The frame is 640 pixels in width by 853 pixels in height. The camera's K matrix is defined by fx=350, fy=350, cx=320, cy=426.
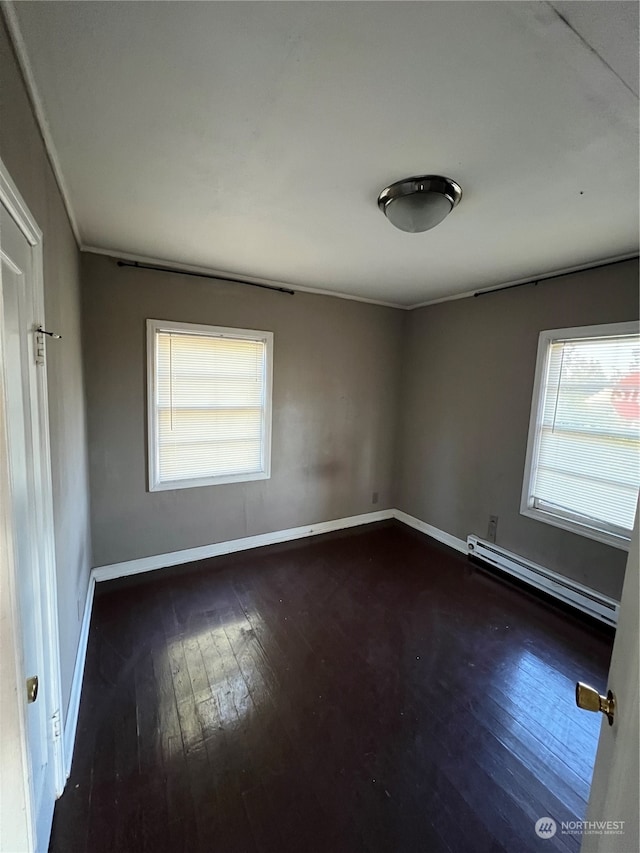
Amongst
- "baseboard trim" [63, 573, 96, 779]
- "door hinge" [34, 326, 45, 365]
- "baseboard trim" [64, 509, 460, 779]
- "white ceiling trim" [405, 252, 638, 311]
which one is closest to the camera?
"door hinge" [34, 326, 45, 365]

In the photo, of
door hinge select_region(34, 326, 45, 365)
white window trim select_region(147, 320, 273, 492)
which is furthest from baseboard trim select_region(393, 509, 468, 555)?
door hinge select_region(34, 326, 45, 365)

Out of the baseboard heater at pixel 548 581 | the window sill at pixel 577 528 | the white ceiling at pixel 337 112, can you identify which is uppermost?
the white ceiling at pixel 337 112

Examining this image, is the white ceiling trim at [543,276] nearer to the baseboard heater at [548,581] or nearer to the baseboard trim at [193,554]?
the baseboard heater at [548,581]

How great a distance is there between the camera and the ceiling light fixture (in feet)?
5.12

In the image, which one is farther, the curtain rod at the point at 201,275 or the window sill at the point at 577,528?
the curtain rod at the point at 201,275

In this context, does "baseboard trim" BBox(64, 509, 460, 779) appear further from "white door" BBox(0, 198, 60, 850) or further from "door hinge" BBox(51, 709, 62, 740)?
"white door" BBox(0, 198, 60, 850)

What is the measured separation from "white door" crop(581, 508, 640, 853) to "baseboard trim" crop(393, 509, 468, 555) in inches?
113

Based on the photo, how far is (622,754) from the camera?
0.68m

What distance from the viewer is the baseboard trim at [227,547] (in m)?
2.93

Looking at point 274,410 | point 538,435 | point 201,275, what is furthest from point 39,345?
point 538,435

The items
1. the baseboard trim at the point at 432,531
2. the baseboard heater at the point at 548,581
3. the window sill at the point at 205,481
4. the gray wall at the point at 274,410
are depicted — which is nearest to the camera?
the baseboard heater at the point at 548,581

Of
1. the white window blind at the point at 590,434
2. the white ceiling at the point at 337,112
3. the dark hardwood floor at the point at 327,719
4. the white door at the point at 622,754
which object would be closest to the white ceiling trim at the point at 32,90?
the white ceiling at the point at 337,112

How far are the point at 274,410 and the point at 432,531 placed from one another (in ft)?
7.27

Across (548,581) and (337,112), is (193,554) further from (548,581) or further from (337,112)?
(337,112)
